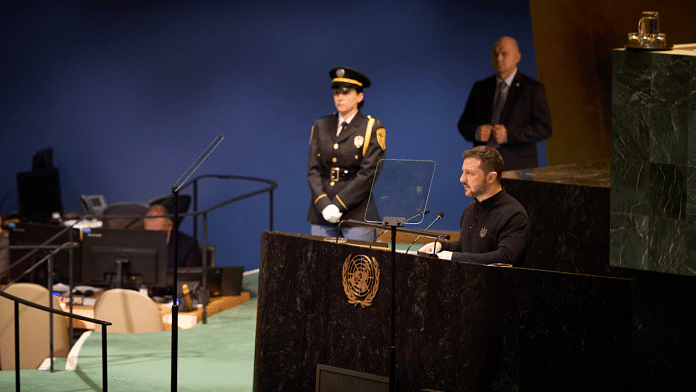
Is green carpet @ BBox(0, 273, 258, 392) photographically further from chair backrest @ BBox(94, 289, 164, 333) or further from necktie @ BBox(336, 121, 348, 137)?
necktie @ BBox(336, 121, 348, 137)

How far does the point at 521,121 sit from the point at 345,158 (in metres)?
1.31

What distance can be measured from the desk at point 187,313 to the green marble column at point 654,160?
3.12 metres

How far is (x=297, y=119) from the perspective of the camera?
7008 mm

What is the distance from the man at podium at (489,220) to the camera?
289cm

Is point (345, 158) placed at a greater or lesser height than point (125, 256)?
greater

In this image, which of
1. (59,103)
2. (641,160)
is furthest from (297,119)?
(641,160)

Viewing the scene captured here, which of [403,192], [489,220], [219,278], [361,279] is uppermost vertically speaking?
[403,192]

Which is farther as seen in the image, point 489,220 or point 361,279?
point 489,220

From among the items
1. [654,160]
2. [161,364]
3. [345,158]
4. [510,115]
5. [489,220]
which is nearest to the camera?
[654,160]

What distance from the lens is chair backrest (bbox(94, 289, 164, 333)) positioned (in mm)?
4715

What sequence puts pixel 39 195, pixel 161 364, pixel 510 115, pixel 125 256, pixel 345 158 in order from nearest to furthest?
pixel 161 364
pixel 345 158
pixel 125 256
pixel 510 115
pixel 39 195

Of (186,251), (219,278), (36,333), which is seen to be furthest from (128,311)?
(186,251)

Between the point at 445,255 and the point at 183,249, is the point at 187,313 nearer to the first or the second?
the point at 183,249

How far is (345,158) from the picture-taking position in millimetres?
4461
